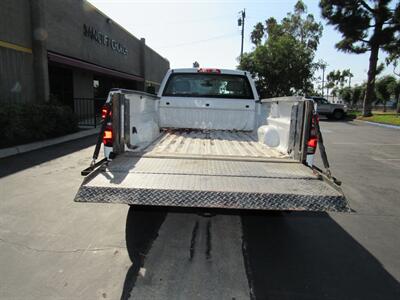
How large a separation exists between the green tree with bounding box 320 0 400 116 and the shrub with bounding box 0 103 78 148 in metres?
22.3

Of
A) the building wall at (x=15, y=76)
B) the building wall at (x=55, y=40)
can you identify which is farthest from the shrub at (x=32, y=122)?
the building wall at (x=55, y=40)

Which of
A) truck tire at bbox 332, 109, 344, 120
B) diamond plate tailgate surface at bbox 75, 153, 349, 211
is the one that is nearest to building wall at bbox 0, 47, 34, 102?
diamond plate tailgate surface at bbox 75, 153, 349, 211

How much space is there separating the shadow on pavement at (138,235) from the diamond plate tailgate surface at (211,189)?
0.78 m

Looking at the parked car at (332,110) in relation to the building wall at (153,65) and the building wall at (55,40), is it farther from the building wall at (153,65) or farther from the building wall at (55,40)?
the building wall at (55,40)

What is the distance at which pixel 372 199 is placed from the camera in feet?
19.6

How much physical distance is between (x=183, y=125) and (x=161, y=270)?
355 centimetres

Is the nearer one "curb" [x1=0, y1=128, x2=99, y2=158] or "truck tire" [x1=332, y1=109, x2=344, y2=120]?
"curb" [x1=0, y1=128, x2=99, y2=158]

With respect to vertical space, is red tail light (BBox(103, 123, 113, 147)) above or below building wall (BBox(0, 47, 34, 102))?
below

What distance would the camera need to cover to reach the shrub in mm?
9578

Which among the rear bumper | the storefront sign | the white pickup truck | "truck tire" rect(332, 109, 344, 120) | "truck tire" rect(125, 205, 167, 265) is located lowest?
"truck tire" rect(125, 205, 167, 265)

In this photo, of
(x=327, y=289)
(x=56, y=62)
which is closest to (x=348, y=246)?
(x=327, y=289)

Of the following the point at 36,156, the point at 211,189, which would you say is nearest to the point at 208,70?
the point at 211,189

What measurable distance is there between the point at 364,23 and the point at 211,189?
90.7 feet

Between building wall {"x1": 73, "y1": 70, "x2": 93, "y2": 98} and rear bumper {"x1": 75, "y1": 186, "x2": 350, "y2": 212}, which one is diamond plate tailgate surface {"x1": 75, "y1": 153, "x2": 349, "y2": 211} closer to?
rear bumper {"x1": 75, "y1": 186, "x2": 350, "y2": 212}
